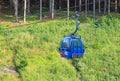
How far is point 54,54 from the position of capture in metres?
38.5

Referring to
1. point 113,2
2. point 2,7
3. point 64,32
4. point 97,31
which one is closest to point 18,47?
A: point 64,32

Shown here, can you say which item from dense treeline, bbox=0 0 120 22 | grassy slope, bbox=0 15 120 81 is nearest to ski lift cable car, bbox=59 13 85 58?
grassy slope, bbox=0 15 120 81

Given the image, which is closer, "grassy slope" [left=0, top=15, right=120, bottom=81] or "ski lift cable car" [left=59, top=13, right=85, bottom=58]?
"ski lift cable car" [left=59, top=13, right=85, bottom=58]

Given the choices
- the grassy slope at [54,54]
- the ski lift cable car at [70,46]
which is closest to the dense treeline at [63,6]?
the grassy slope at [54,54]

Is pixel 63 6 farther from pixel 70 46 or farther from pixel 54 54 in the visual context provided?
pixel 70 46

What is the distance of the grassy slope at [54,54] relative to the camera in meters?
36.8

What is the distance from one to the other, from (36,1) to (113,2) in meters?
7.60

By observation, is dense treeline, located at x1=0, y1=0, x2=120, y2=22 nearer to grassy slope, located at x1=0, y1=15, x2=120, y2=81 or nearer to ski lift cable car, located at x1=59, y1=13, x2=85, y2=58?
grassy slope, located at x1=0, y1=15, x2=120, y2=81

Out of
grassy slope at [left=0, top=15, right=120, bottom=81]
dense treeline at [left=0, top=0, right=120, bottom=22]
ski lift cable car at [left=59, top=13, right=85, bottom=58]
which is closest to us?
ski lift cable car at [left=59, top=13, right=85, bottom=58]

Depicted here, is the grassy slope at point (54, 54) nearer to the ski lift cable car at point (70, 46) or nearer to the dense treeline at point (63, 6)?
the dense treeline at point (63, 6)

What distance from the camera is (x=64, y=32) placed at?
4144 centimetres

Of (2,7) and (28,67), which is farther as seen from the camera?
(2,7)

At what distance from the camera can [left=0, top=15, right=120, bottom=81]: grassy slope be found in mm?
36844

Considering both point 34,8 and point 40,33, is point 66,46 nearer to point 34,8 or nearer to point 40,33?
point 40,33
